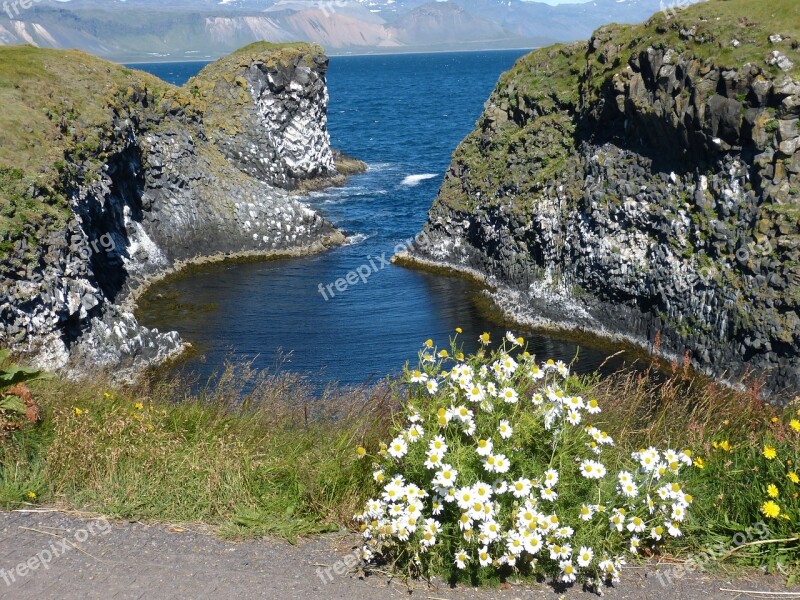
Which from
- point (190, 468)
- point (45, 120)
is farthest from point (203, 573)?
point (45, 120)

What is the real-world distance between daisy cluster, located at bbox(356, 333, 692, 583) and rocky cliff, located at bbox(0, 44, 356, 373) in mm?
10231

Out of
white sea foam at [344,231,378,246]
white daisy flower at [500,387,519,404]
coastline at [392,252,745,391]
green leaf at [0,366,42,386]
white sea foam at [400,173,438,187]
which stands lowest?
coastline at [392,252,745,391]

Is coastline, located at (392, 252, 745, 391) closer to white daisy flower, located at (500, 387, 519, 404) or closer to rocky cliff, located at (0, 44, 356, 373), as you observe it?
rocky cliff, located at (0, 44, 356, 373)

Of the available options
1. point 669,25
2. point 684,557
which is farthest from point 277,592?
point 669,25

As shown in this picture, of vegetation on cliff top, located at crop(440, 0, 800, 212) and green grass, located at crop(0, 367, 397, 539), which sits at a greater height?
vegetation on cliff top, located at crop(440, 0, 800, 212)

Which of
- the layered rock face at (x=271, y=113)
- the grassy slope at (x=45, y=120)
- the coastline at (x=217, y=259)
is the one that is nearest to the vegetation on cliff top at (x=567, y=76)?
the coastline at (x=217, y=259)

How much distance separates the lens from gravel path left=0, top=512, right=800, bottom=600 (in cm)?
807

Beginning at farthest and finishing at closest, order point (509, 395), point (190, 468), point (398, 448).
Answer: point (190, 468)
point (509, 395)
point (398, 448)

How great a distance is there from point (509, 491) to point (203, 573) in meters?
3.24

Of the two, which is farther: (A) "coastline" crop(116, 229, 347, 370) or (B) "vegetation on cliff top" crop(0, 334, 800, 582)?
(A) "coastline" crop(116, 229, 347, 370)

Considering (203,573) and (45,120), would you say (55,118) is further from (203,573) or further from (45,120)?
(203,573)

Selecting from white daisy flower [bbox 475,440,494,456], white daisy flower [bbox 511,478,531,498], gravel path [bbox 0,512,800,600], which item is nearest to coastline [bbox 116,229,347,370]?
gravel path [bbox 0,512,800,600]

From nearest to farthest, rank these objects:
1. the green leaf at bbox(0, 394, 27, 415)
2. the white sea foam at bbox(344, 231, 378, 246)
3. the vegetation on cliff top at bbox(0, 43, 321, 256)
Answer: the green leaf at bbox(0, 394, 27, 415), the vegetation on cliff top at bbox(0, 43, 321, 256), the white sea foam at bbox(344, 231, 378, 246)

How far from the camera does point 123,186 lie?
3809 centimetres
